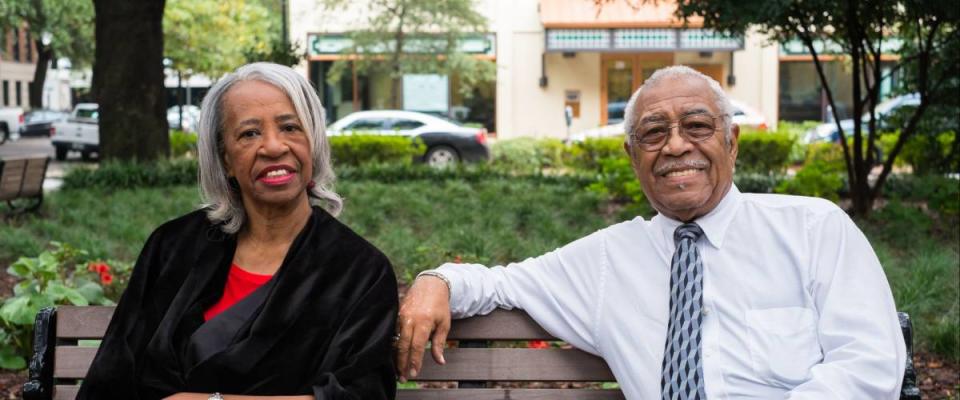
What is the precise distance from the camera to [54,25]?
1577 inches

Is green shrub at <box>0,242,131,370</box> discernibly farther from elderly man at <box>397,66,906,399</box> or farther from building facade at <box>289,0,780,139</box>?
building facade at <box>289,0,780,139</box>

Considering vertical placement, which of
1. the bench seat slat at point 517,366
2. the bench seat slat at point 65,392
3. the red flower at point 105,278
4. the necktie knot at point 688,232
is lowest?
the red flower at point 105,278

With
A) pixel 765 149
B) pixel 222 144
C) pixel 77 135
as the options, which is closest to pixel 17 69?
pixel 77 135

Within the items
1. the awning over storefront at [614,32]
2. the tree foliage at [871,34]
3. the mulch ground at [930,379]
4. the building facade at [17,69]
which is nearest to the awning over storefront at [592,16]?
the awning over storefront at [614,32]

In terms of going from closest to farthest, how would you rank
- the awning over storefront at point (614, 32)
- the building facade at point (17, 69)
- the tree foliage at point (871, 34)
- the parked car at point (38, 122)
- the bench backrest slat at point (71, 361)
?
the bench backrest slat at point (71, 361) → the tree foliage at point (871, 34) → the awning over storefront at point (614, 32) → the parked car at point (38, 122) → the building facade at point (17, 69)

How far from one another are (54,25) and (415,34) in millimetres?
Answer: 16354

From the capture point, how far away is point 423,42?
30.7 metres

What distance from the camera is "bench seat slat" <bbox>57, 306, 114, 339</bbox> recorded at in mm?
3471

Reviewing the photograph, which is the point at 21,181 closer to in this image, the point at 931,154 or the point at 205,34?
the point at 931,154

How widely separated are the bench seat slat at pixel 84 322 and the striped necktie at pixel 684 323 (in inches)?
65.5

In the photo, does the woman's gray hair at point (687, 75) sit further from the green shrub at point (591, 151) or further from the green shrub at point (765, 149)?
the green shrub at point (591, 151)

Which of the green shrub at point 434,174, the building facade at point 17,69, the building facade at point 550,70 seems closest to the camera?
the green shrub at point 434,174

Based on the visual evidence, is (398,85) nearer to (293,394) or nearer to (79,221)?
(79,221)

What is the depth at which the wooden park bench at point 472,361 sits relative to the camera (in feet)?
11.1
